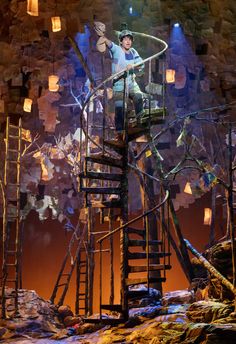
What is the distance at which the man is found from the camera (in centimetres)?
827

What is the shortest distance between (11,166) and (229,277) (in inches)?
342

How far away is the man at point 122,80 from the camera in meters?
8.27

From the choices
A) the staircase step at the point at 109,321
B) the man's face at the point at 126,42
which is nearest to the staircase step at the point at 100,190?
the staircase step at the point at 109,321

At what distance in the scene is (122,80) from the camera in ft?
27.6

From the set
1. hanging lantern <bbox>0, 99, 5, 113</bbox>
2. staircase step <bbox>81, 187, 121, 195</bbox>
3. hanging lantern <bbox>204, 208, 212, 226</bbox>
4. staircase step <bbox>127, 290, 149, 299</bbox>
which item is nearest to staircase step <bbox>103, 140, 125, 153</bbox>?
staircase step <bbox>81, 187, 121, 195</bbox>

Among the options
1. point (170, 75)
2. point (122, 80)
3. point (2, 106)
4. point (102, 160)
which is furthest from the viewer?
point (2, 106)

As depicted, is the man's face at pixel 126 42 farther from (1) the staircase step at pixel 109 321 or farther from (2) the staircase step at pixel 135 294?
(1) the staircase step at pixel 109 321

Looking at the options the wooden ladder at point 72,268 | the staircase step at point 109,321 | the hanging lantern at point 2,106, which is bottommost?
the wooden ladder at point 72,268

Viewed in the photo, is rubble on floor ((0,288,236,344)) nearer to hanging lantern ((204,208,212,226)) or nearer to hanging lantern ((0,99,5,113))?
hanging lantern ((204,208,212,226))

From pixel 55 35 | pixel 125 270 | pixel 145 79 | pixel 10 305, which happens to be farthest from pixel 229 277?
pixel 55 35

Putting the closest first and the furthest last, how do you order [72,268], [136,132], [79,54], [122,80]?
[136,132], [122,80], [72,268], [79,54]

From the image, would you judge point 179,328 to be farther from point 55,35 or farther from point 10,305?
point 55,35

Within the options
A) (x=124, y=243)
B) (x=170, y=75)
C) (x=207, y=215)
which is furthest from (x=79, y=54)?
(x=124, y=243)

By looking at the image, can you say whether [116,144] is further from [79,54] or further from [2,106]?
[2,106]
